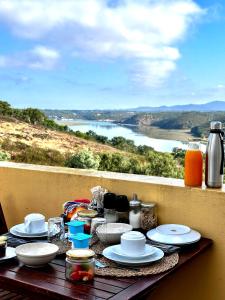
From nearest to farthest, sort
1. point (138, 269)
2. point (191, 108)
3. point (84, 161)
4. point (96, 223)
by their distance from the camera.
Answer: point (138, 269), point (96, 223), point (191, 108), point (84, 161)

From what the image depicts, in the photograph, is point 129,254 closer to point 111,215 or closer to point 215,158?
point 111,215

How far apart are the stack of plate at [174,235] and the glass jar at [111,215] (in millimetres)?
178

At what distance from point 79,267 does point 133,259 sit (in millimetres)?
228

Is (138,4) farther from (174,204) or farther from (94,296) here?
(94,296)

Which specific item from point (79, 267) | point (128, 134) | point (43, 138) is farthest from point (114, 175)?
point (43, 138)

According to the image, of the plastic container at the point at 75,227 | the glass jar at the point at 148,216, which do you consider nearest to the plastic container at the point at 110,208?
the glass jar at the point at 148,216

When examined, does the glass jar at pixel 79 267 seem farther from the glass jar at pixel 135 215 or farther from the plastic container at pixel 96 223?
the glass jar at pixel 135 215

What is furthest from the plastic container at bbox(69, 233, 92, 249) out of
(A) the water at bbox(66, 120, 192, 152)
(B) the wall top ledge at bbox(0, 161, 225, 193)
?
(A) the water at bbox(66, 120, 192, 152)

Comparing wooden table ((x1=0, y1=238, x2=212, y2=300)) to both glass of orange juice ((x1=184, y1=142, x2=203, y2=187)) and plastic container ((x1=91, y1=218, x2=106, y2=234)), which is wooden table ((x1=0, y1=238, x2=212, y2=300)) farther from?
glass of orange juice ((x1=184, y1=142, x2=203, y2=187))

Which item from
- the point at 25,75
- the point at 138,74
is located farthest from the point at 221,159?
the point at 25,75

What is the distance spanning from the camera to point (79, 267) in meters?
1.40

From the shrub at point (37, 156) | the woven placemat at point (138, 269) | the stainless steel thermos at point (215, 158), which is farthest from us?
the shrub at point (37, 156)

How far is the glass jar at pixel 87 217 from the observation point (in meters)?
1.87

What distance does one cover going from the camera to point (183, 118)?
120 inches
